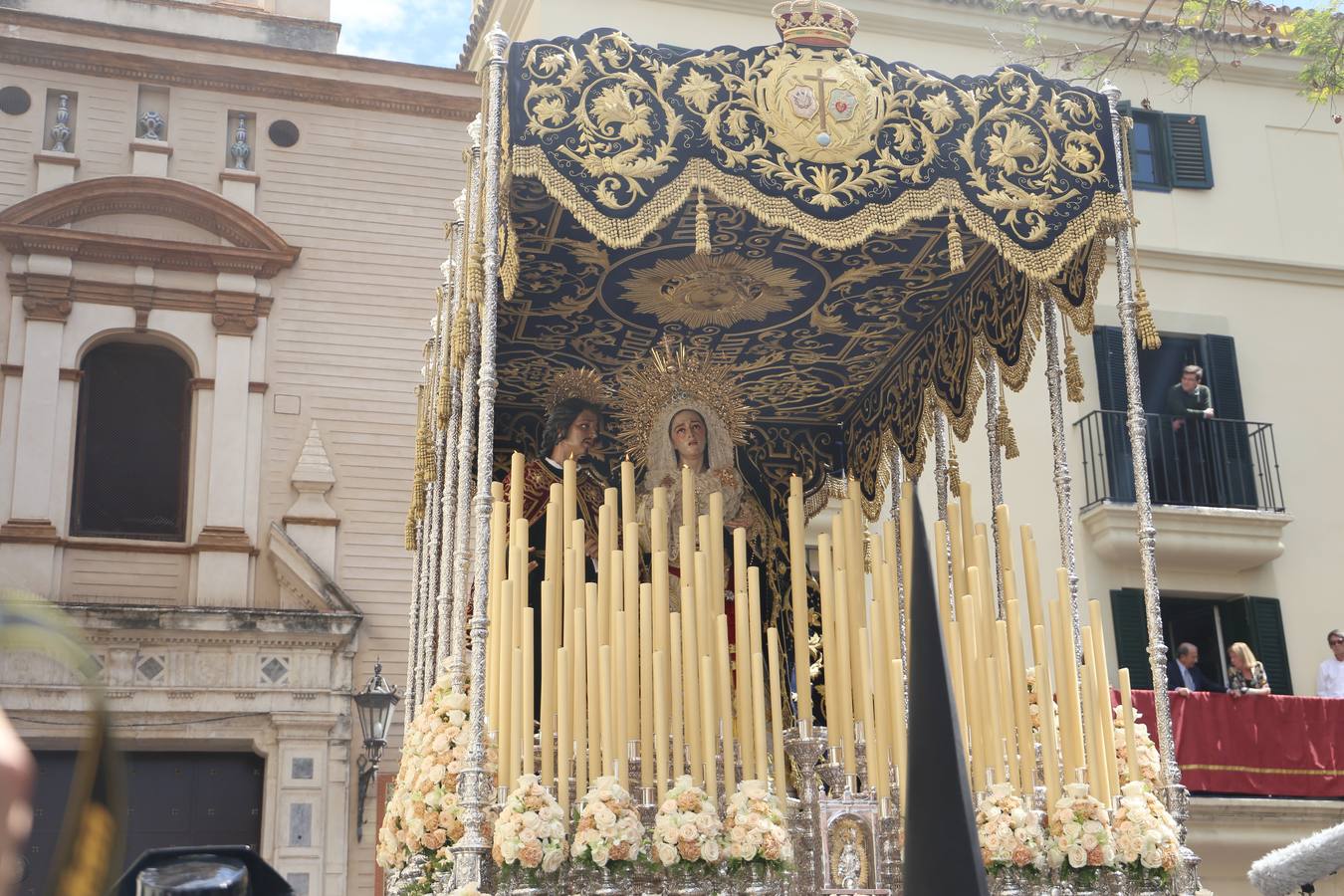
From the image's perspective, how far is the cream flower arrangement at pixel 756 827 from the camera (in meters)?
5.63

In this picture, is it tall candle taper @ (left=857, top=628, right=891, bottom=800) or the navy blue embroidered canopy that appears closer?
the navy blue embroidered canopy

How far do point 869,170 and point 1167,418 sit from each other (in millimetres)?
8753

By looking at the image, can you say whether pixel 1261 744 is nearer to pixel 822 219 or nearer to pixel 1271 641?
pixel 1271 641

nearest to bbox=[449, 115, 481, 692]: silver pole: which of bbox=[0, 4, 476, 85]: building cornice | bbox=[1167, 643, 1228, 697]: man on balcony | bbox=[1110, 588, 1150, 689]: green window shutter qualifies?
bbox=[0, 4, 476, 85]: building cornice

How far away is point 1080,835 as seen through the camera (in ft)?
19.0

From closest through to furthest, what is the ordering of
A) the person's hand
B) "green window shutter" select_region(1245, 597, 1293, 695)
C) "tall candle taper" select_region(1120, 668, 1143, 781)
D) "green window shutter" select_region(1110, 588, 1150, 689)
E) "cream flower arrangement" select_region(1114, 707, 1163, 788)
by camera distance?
the person's hand < "tall candle taper" select_region(1120, 668, 1143, 781) < "cream flower arrangement" select_region(1114, 707, 1163, 788) < "green window shutter" select_region(1110, 588, 1150, 689) < "green window shutter" select_region(1245, 597, 1293, 695)

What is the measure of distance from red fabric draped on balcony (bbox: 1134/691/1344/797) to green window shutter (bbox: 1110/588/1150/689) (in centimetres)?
119

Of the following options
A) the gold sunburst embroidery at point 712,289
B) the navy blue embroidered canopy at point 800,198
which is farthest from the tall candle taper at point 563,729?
the gold sunburst embroidery at point 712,289

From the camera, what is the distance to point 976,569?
21.0 ft

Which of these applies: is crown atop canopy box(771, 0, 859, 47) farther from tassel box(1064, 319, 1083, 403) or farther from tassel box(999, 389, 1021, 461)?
tassel box(999, 389, 1021, 461)

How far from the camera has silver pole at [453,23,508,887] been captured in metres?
5.43

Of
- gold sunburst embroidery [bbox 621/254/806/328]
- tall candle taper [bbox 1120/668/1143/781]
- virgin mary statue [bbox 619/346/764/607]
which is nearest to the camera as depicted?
tall candle taper [bbox 1120/668/1143/781]

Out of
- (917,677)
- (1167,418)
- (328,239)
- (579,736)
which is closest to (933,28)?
(1167,418)

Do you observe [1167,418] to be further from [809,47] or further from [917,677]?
[917,677]
